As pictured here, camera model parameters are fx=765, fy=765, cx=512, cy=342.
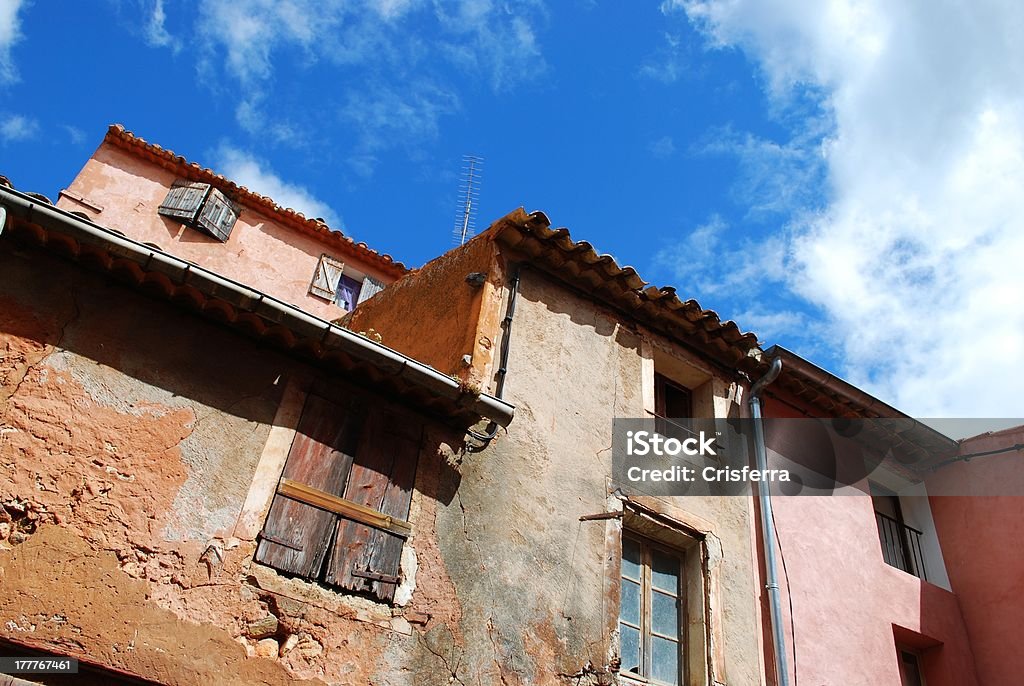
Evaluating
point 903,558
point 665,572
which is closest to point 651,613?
point 665,572

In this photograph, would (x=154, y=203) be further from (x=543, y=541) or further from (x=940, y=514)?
(x=940, y=514)

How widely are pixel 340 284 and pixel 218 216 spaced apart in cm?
246

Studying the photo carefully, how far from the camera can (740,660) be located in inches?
276

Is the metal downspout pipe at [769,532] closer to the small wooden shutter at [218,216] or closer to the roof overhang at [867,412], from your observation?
the roof overhang at [867,412]

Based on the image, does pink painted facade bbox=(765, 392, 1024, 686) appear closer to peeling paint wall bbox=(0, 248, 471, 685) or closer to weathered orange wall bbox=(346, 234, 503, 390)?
weathered orange wall bbox=(346, 234, 503, 390)

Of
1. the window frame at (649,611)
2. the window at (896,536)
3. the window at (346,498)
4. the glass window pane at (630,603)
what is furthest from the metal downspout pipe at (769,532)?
the window at (346,498)

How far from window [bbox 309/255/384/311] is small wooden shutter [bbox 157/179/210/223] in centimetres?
224

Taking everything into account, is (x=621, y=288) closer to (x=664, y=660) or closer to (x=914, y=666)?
(x=664, y=660)

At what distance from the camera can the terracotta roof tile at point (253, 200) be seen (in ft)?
41.6

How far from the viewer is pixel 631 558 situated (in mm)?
7168

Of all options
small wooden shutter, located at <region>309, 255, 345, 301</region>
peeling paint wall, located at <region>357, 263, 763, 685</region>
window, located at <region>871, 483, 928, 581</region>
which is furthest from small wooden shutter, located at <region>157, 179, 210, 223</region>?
window, located at <region>871, 483, 928, 581</region>

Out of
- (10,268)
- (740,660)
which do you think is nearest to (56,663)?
(10,268)

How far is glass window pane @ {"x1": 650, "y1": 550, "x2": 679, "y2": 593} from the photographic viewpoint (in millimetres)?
7227

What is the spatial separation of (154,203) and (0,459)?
9176mm
